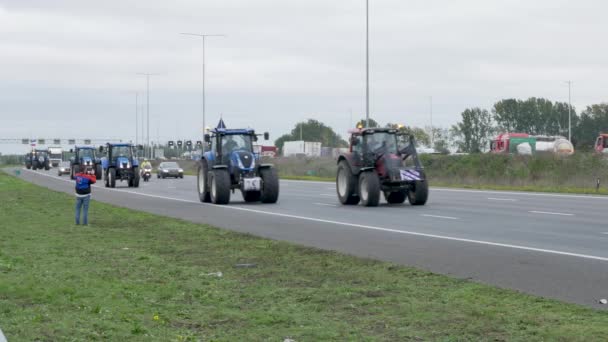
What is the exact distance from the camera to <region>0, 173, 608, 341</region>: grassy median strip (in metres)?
9.44

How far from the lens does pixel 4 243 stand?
61.6 feet

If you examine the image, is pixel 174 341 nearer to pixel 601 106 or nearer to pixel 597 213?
pixel 597 213

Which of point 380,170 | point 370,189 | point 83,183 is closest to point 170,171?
point 380,170

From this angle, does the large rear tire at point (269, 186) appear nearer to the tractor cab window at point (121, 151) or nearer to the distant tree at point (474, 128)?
the tractor cab window at point (121, 151)

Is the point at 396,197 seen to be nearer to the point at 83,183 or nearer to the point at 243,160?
the point at 243,160

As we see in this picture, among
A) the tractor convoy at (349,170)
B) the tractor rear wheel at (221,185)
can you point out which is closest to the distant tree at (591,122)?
the tractor convoy at (349,170)

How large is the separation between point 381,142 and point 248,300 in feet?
69.6

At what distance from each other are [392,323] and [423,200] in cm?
2208

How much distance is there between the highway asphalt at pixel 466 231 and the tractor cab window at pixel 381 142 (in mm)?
1802

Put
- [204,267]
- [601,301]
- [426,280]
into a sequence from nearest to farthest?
1. [601,301]
2. [426,280]
3. [204,267]

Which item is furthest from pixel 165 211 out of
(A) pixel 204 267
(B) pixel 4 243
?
(A) pixel 204 267

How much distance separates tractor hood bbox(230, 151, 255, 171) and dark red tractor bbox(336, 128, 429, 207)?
3.06 meters

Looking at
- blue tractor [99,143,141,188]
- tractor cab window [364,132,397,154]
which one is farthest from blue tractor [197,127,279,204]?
blue tractor [99,143,141,188]

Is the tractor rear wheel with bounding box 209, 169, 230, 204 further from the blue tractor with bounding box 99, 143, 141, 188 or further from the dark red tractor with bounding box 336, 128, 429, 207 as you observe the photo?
the blue tractor with bounding box 99, 143, 141, 188
